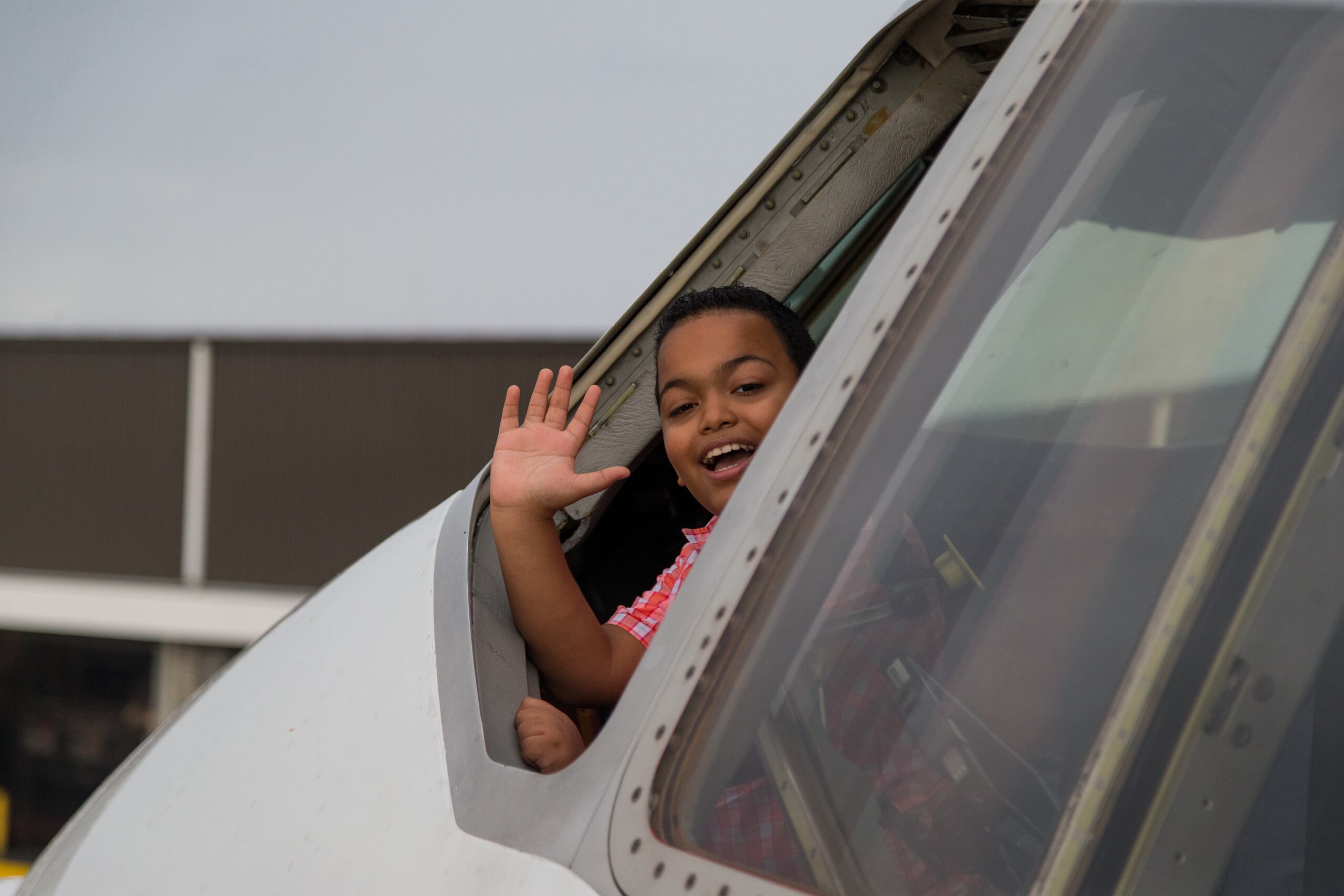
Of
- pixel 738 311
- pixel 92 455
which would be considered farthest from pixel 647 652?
pixel 92 455

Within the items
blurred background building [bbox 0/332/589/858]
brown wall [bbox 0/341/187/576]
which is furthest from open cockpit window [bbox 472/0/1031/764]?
brown wall [bbox 0/341/187/576]

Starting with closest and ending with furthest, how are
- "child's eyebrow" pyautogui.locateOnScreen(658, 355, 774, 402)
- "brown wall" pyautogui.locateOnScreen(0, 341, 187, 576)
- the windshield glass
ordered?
the windshield glass → "child's eyebrow" pyautogui.locateOnScreen(658, 355, 774, 402) → "brown wall" pyautogui.locateOnScreen(0, 341, 187, 576)

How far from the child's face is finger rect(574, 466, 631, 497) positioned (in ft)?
0.80

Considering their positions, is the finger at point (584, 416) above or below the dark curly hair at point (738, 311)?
below

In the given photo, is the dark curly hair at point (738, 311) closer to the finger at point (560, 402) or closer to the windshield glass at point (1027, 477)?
the finger at point (560, 402)

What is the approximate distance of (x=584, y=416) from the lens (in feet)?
4.54

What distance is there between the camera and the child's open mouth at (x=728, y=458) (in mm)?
1431

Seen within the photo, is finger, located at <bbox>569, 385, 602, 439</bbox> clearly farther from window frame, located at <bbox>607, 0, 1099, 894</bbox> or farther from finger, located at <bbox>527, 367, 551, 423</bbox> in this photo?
window frame, located at <bbox>607, 0, 1099, 894</bbox>

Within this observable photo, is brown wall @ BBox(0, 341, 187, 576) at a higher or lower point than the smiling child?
lower

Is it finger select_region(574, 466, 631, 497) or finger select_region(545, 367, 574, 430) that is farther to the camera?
finger select_region(545, 367, 574, 430)

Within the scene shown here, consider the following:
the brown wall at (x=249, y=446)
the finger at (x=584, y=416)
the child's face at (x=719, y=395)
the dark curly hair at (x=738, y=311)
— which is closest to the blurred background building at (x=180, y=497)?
the brown wall at (x=249, y=446)

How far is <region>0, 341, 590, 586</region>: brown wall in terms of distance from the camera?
8.77m

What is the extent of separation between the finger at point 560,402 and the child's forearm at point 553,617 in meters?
0.15

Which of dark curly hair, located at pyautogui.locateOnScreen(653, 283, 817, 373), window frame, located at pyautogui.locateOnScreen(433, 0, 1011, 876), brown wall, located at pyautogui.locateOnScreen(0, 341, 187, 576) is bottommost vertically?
brown wall, located at pyautogui.locateOnScreen(0, 341, 187, 576)
